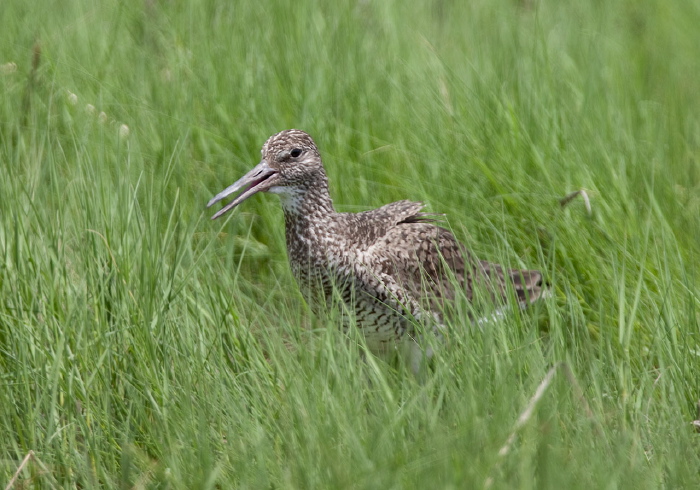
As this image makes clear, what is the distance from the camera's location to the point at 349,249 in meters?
4.57

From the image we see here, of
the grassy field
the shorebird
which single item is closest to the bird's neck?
the shorebird

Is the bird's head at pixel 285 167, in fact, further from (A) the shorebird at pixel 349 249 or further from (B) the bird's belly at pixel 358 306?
(B) the bird's belly at pixel 358 306

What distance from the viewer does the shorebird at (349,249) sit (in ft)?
14.8

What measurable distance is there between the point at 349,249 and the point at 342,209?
2.91ft

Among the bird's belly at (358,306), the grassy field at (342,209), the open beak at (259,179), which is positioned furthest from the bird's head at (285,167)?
the bird's belly at (358,306)

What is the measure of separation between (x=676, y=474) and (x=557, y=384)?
0.46 m

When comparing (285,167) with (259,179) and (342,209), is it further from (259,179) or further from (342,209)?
(342,209)

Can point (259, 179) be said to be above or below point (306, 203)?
above

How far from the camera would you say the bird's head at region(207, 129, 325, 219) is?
4.60m

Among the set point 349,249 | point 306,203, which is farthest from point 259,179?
point 349,249

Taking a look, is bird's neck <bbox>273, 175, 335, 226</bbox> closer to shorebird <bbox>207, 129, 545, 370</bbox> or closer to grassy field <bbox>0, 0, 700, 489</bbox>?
shorebird <bbox>207, 129, 545, 370</bbox>

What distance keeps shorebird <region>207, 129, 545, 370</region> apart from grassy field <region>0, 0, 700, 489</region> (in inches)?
7.6

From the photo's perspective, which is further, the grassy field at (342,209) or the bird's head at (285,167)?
the bird's head at (285,167)

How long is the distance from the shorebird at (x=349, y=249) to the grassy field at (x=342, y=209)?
194 millimetres
